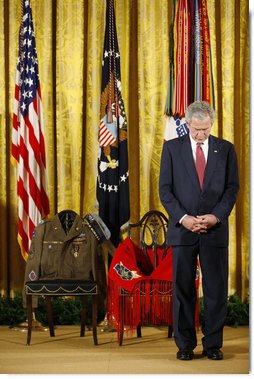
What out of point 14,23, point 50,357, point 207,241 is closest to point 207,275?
point 207,241

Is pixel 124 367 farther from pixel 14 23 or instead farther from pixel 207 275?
pixel 14 23

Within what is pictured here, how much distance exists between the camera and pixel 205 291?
482cm

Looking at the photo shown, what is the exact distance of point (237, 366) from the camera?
4594 mm

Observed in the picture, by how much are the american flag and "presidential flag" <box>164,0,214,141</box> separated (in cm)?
106

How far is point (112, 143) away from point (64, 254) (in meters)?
1.02

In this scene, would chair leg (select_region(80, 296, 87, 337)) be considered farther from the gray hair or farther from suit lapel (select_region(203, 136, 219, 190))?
the gray hair

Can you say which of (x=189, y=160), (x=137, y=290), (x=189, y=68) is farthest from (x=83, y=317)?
(x=189, y=68)

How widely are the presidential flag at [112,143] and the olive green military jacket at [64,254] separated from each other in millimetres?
416

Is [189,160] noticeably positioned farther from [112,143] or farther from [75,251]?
[112,143]

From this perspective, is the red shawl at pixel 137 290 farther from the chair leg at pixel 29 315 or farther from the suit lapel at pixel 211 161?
the suit lapel at pixel 211 161

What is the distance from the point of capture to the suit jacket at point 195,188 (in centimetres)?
477

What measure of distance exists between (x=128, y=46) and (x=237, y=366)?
3271mm

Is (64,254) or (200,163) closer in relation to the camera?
(200,163)

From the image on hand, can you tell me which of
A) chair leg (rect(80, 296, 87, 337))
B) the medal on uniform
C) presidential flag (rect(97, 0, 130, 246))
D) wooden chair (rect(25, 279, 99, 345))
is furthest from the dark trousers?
presidential flag (rect(97, 0, 130, 246))
